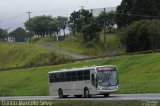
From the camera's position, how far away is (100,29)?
124 metres

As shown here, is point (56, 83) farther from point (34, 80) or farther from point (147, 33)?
point (147, 33)

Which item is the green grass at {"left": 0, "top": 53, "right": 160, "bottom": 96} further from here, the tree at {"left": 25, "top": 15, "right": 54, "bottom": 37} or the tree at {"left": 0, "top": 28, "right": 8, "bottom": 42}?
the tree at {"left": 25, "top": 15, "right": 54, "bottom": 37}

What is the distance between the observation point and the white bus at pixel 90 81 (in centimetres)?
4312

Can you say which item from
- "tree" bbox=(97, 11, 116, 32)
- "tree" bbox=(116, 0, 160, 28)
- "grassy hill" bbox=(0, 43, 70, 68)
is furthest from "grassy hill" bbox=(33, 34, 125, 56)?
"grassy hill" bbox=(0, 43, 70, 68)

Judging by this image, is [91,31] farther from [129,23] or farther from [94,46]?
[129,23]

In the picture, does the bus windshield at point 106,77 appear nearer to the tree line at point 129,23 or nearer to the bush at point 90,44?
the tree line at point 129,23

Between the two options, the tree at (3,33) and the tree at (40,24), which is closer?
the tree at (3,33)

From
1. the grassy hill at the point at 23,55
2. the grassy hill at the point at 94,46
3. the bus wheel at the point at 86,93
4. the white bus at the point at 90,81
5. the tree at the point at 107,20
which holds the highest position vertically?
the tree at the point at 107,20

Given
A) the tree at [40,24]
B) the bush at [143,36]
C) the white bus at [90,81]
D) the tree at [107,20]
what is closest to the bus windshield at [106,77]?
the white bus at [90,81]

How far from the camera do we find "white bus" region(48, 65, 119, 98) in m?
43.1

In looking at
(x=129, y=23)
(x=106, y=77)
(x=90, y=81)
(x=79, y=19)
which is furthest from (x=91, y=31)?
(x=106, y=77)

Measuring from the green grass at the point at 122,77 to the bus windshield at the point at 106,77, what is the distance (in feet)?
15.1

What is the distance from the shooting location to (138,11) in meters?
109

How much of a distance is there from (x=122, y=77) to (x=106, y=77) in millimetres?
20794
